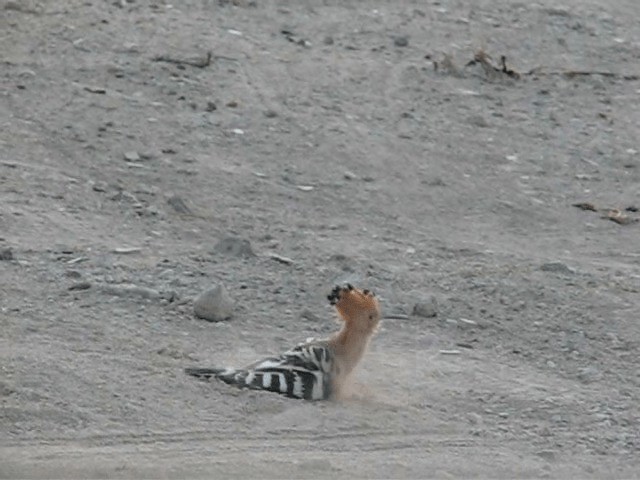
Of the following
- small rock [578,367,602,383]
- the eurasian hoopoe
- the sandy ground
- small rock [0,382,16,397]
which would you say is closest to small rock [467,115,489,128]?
the sandy ground

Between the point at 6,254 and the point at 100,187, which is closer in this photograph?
the point at 6,254

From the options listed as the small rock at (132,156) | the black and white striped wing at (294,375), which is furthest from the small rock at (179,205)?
the black and white striped wing at (294,375)

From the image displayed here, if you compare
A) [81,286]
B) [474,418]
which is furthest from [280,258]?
[474,418]

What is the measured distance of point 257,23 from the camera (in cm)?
1233

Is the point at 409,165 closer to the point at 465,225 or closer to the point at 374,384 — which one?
the point at 465,225

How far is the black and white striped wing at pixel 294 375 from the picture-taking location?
269 inches

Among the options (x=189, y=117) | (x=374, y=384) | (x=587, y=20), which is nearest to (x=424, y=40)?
(x=587, y=20)

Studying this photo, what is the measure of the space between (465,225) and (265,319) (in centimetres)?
235

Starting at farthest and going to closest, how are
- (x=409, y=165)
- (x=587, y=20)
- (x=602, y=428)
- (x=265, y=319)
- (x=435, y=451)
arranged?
(x=587, y=20), (x=409, y=165), (x=265, y=319), (x=602, y=428), (x=435, y=451)

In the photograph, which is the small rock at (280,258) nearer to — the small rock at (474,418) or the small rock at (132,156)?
the small rock at (132,156)

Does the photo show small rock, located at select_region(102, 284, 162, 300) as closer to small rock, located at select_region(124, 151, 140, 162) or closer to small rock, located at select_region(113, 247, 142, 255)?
small rock, located at select_region(113, 247, 142, 255)

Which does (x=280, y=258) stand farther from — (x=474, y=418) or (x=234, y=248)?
(x=474, y=418)

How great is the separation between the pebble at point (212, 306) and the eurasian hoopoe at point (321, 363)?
0.60m

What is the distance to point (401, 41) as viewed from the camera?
1239 centimetres
